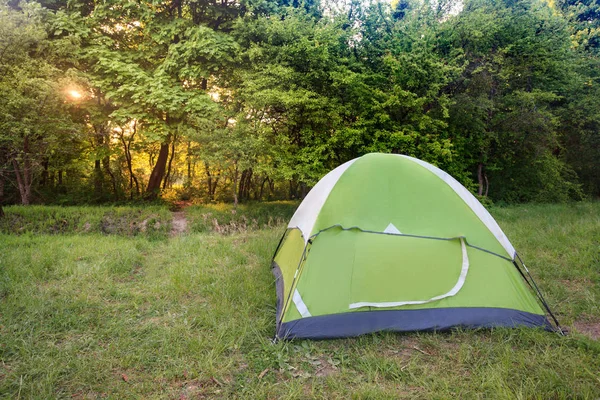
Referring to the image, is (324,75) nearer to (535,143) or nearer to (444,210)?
(444,210)

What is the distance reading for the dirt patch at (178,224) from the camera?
28.0 feet

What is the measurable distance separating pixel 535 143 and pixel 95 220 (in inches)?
542

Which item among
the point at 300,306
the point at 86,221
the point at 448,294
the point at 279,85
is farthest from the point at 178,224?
the point at 448,294

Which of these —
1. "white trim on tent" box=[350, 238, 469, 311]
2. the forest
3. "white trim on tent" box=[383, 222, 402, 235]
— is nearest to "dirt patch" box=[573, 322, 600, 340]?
"white trim on tent" box=[350, 238, 469, 311]

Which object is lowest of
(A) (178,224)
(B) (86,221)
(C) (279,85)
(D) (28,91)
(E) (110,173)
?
(A) (178,224)

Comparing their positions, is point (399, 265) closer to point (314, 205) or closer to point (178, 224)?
point (314, 205)

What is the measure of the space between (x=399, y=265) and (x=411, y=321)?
0.49 metres

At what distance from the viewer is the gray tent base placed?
277 centimetres

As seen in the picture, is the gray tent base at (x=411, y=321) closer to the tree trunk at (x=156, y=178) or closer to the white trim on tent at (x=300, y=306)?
the white trim on tent at (x=300, y=306)

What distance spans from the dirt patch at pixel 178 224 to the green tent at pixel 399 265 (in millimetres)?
6055

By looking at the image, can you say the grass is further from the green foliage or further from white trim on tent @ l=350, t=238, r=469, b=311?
white trim on tent @ l=350, t=238, r=469, b=311

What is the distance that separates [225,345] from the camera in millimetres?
2646

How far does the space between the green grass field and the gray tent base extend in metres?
0.08

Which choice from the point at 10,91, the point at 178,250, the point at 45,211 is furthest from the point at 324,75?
the point at 45,211
